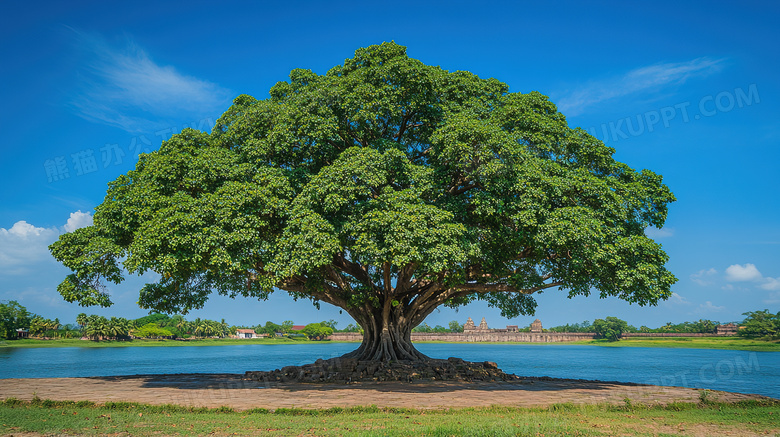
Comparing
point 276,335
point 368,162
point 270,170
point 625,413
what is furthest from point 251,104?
point 276,335

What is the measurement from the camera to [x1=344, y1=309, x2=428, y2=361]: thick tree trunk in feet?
62.7

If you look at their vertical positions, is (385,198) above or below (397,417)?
above

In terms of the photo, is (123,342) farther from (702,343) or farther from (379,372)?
(702,343)

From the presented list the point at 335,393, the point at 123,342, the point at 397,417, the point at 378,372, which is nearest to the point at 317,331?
the point at 123,342

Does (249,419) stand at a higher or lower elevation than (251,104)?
lower

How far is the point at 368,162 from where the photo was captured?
1425cm

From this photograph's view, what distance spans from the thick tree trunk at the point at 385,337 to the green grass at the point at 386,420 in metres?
8.34

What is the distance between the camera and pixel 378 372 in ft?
57.7

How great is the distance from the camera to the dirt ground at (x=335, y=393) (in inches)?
469

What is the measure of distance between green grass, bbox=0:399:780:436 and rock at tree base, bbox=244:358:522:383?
6672mm

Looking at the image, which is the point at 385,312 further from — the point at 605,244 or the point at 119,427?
the point at 119,427

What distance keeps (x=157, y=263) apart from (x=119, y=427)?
19.1ft

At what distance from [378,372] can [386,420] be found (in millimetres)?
8195

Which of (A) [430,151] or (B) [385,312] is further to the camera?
(B) [385,312]
